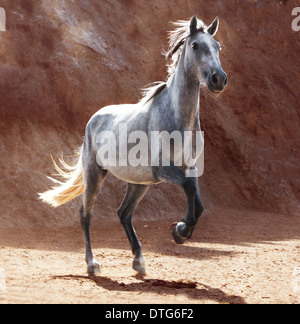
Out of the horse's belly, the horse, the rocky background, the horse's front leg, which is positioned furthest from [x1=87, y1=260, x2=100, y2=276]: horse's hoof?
the rocky background

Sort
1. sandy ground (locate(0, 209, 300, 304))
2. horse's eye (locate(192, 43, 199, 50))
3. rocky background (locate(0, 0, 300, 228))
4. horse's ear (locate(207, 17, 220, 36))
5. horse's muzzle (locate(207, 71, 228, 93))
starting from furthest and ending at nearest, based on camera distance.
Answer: rocky background (locate(0, 0, 300, 228)) < horse's ear (locate(207, 17, 220, 36)) < horse's eye (locate(192, 43, 199, 50)) < sandy ground (locate(0, 209, 300, 304)) < horse's muzzle (locate(207, 71, 228, 93))

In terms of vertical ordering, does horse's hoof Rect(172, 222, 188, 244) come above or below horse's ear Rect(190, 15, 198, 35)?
below

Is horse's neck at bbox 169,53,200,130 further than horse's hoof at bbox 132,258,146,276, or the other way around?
horse's hoof at bbox 132,258,146,276

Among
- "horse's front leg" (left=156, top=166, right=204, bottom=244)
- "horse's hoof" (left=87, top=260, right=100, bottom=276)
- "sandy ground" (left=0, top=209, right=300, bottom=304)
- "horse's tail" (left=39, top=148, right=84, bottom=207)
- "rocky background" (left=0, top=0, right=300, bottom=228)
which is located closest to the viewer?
"sandy ground" (left=0, top=209, right=300, bottom=304)

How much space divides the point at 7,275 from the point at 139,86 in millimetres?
8544

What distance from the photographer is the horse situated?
4609 millimetres

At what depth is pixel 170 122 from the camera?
16.3ft

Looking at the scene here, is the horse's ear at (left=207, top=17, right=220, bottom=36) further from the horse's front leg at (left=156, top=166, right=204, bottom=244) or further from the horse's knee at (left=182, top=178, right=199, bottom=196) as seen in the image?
the horse's knee at (left=182, top=178, right=199, bottom=196)

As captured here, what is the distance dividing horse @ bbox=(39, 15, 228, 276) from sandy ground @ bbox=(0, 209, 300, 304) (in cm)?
56

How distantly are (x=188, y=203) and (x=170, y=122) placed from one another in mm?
932

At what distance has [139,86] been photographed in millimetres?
12977

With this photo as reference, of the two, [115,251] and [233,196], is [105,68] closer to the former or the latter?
[233,196]

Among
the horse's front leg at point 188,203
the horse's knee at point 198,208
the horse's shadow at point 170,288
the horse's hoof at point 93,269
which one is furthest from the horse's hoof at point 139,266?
the horse's knee at point 198,208

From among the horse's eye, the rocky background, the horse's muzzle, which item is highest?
the rocky background
